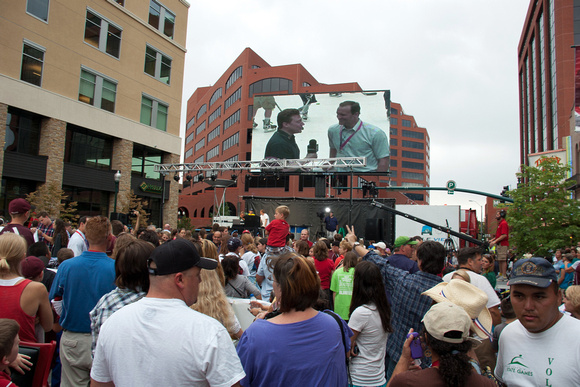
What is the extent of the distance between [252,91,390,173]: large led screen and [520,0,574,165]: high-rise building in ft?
62.6

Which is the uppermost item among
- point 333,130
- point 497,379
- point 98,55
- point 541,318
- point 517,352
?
point 98,55

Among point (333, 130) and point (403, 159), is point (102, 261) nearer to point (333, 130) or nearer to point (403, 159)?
point (333, 130)

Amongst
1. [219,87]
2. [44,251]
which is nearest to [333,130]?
[44,251]

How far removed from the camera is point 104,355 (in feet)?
6.51

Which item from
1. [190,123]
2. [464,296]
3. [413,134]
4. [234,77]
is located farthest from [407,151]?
[464,296]

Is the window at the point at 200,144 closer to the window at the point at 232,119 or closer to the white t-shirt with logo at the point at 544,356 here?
the window at the point at 232,119

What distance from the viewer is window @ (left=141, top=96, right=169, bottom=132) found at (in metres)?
27.7

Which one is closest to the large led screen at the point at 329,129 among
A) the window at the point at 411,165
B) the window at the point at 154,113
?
the window at the point at 154,113

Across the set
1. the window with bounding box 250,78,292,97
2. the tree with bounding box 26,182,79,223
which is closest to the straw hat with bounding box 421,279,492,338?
the tree with bounding box 26,182,79,223

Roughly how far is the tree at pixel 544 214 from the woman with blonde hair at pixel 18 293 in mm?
21114

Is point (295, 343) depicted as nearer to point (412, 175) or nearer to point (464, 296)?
point (464, 296)

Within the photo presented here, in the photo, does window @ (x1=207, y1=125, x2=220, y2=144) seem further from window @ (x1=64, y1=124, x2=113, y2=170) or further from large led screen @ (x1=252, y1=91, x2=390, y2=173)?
window @ (x1=64, y1=124, x2=113, y2=170)

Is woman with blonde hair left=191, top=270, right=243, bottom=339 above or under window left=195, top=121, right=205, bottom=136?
under

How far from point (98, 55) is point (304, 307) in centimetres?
2691
